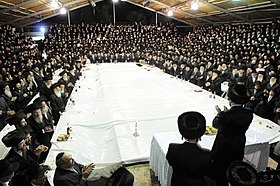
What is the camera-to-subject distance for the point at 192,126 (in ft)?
8.69

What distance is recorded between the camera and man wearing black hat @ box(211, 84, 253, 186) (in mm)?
2928

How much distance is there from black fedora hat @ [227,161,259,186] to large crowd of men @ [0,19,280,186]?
8.17 ft

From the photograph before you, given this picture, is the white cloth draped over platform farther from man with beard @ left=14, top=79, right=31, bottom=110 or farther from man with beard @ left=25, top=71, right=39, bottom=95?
man with beard @ left=25, top=71, right=39, bottom=95

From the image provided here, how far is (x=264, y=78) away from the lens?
8.27 metres

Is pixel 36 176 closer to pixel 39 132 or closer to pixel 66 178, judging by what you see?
pixel 66 178

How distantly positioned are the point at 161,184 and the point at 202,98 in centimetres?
391

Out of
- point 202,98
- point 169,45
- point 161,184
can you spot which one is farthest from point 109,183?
point 169,45

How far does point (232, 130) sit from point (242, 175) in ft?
2.84

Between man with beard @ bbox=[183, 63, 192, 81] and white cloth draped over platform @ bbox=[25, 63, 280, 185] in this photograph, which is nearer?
white cloth draped over platform @ bbox=[25, 63, 280, 185]

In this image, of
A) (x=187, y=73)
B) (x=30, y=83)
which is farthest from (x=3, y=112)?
(x=187, y=73)

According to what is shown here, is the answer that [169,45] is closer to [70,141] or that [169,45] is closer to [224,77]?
[224,77]

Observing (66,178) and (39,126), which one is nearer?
(66,178)

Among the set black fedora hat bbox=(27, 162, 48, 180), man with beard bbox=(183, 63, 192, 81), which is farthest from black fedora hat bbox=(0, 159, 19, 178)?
man with beard bbox=(183, 63, 192, 81)

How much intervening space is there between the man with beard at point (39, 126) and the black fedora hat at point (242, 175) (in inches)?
156
